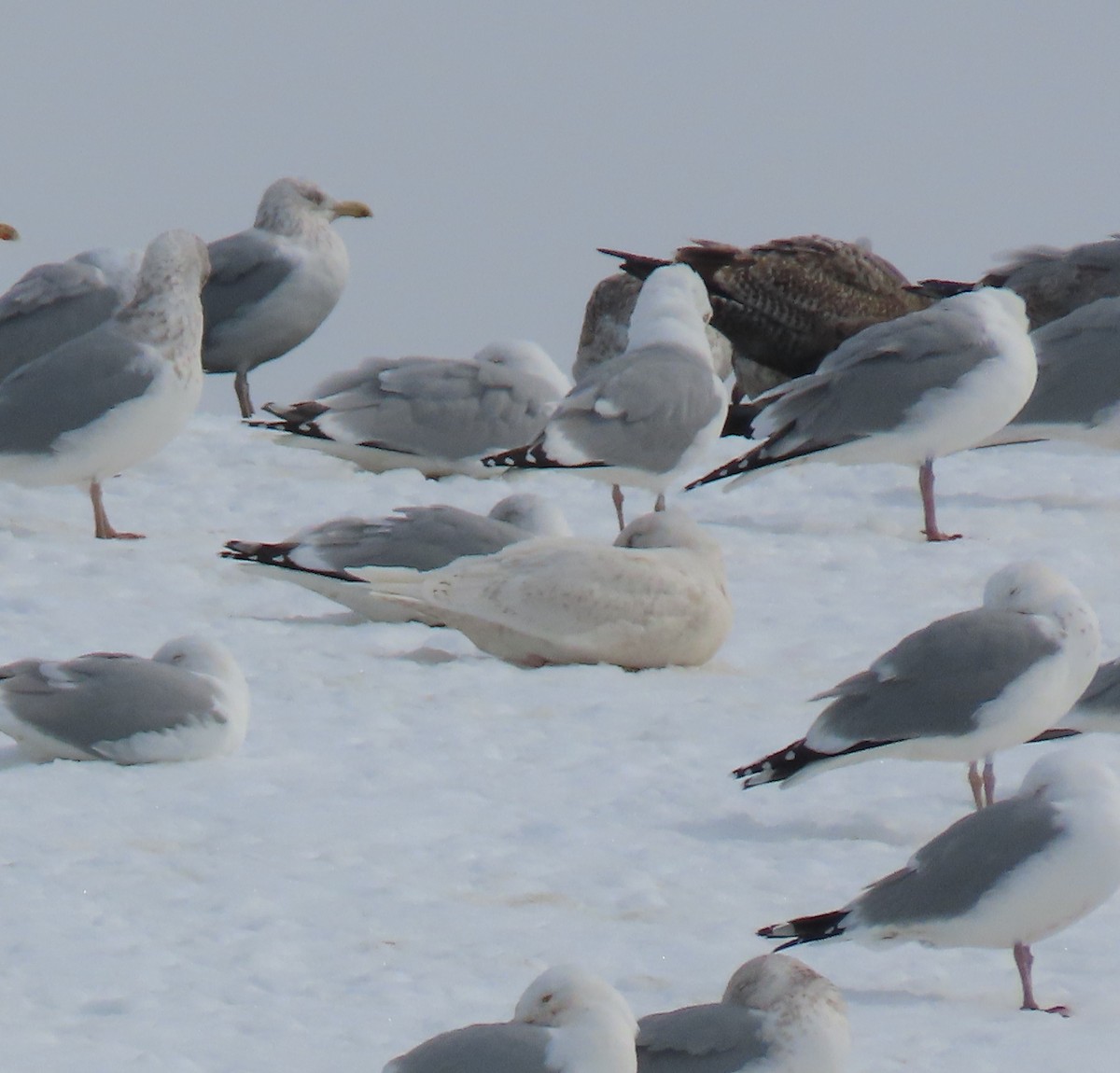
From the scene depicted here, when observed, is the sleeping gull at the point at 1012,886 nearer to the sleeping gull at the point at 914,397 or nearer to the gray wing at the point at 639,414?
the gray wing at the point at 639,414

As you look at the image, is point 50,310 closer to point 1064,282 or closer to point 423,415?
point 423,415

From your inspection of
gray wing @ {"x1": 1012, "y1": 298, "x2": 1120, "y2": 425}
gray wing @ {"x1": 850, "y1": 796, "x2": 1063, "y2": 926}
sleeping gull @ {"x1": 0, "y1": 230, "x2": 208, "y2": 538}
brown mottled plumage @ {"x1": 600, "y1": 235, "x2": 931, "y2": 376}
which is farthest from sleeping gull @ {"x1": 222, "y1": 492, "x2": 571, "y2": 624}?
brown mottled plumage @ {"x1": 600, "y1": 235, "x2": 931, "y2": 376}

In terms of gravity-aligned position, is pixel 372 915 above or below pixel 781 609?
above

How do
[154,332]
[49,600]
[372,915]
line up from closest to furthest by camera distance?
[372,915] → [49,600] → [154,332]

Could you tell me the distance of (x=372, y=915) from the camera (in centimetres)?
541

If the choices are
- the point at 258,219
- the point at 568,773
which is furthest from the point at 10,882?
the point at 258,219

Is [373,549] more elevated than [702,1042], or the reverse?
[702,1042]

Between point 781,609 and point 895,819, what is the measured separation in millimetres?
2806

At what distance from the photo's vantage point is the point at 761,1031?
424cm

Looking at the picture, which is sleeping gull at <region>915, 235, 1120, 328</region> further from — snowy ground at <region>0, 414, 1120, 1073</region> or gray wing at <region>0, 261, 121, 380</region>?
gray wing at <region>0, 261, 121, 380</region>

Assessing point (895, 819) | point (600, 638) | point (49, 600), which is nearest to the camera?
point (895, 819)

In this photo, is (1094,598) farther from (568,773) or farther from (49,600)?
→ (49,600)

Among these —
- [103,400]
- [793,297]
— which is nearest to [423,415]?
[103,400]

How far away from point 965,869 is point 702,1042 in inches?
43.5
